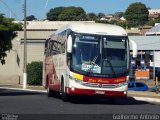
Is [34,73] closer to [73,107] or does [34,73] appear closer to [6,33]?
[6,33]

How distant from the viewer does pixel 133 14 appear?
17288 cm

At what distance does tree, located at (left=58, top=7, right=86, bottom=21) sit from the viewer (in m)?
147

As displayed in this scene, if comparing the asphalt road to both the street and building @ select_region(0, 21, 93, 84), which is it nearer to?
the street

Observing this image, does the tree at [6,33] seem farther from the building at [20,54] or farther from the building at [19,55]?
the building at [19,55]

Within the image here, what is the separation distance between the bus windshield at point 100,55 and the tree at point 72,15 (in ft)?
392

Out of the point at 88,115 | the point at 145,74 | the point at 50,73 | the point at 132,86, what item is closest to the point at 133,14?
the point at 145,74

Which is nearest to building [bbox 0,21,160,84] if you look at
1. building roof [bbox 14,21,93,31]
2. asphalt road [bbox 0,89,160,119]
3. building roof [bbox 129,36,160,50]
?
building roof [bbox 14,21,93,31]

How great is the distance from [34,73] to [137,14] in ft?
371

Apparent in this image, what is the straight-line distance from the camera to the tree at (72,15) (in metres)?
147

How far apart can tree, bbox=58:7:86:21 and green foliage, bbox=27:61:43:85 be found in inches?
3162

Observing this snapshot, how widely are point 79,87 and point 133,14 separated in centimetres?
14864

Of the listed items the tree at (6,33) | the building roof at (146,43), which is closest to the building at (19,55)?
the building roof at (146,43)

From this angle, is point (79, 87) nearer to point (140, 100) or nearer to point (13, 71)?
point (140, 100)

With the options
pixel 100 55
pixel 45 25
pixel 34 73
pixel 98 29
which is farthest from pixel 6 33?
pixel 45 25
